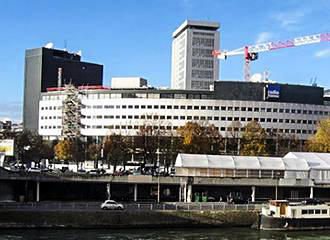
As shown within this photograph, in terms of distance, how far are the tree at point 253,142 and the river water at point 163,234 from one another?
2385 inches

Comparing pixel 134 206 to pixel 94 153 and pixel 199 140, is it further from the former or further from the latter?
pixel 94 153

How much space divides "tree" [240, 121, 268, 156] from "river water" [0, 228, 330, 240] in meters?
60.6

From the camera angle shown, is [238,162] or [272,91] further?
[272,91]

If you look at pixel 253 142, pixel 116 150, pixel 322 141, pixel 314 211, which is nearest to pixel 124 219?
pixel 314 211

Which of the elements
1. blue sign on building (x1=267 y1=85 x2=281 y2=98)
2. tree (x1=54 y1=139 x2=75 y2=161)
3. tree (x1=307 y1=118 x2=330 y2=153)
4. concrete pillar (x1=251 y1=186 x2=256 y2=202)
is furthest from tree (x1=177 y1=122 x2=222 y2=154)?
blue sign on building (x1=267 y1=85 x2=281 y2=98)

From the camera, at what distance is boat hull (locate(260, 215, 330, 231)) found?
74.2 meters

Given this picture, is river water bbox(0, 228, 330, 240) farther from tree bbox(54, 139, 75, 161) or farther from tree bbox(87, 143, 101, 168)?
tree bbox(54, 139, 75, 161)

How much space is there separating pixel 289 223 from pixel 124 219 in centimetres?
2163

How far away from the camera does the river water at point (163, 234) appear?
63.8m

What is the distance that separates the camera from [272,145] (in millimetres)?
155750

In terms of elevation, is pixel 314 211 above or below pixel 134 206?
below

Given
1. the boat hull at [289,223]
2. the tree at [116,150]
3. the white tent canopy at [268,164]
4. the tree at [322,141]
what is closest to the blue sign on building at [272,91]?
the tree at [322,141]

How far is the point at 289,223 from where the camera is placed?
74.8 meters

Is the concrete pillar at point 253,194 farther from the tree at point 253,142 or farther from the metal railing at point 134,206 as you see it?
the tree at point 253,142
